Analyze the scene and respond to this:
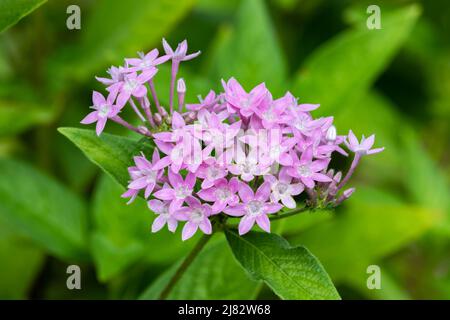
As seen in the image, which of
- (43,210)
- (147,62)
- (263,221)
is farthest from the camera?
(43,210)

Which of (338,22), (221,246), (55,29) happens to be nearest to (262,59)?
(221,246)

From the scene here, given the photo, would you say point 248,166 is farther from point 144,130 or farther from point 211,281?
point 211,281

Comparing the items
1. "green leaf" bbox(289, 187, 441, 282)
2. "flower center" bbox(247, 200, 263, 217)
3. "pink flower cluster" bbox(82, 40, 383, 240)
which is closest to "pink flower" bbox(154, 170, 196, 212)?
"pink flower cluster" bbox(82, 40, 383, 240)

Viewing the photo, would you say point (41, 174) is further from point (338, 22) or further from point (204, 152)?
point (338, 22)

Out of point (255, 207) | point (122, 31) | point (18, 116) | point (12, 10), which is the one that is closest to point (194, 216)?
point (255, 207)

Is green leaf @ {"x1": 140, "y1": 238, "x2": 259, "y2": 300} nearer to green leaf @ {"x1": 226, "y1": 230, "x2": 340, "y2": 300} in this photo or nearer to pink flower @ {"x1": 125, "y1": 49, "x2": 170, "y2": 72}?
green leaf @ {"x1": 226, "y1": 230, "x2": 340, "y2": 300}

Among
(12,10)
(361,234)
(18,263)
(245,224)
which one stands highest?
(12,10)
